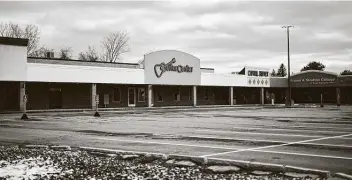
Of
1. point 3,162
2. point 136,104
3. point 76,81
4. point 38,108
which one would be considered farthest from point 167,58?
point 3,162

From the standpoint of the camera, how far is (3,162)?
28.8ft

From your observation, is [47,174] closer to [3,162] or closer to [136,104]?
[3,162]

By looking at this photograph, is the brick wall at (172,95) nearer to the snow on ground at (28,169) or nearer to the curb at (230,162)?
the snow on ground at (28,169)

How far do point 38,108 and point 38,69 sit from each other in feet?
18.8

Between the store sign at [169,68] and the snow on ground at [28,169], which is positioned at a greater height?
the store sign at [169,68]

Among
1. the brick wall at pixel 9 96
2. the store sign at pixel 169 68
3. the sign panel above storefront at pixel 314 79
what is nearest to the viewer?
the brick wall at pixel 9 96

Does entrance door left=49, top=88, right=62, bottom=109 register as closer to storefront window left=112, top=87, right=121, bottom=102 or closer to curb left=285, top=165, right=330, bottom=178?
storefront window left=112, top=87, right=121, bottom=102

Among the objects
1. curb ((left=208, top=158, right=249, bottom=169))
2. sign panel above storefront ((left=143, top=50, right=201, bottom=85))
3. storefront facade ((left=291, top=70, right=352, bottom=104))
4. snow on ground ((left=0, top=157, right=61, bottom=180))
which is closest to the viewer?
snow on ground ((left=0, top=157, right=61, bottom=180))

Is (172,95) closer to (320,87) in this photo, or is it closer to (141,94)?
(141,94)

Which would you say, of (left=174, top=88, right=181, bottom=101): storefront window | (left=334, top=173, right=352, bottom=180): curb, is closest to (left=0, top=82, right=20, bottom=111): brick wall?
(left=174, top=88, right=181, bottom=101): storefront window

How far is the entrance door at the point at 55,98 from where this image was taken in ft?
140

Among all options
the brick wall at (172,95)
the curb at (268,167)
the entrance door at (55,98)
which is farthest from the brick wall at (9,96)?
the curb at (268,167)

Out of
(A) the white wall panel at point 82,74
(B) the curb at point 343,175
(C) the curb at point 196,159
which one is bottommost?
(B) the curb at point 343,175

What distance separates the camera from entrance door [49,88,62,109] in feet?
140
